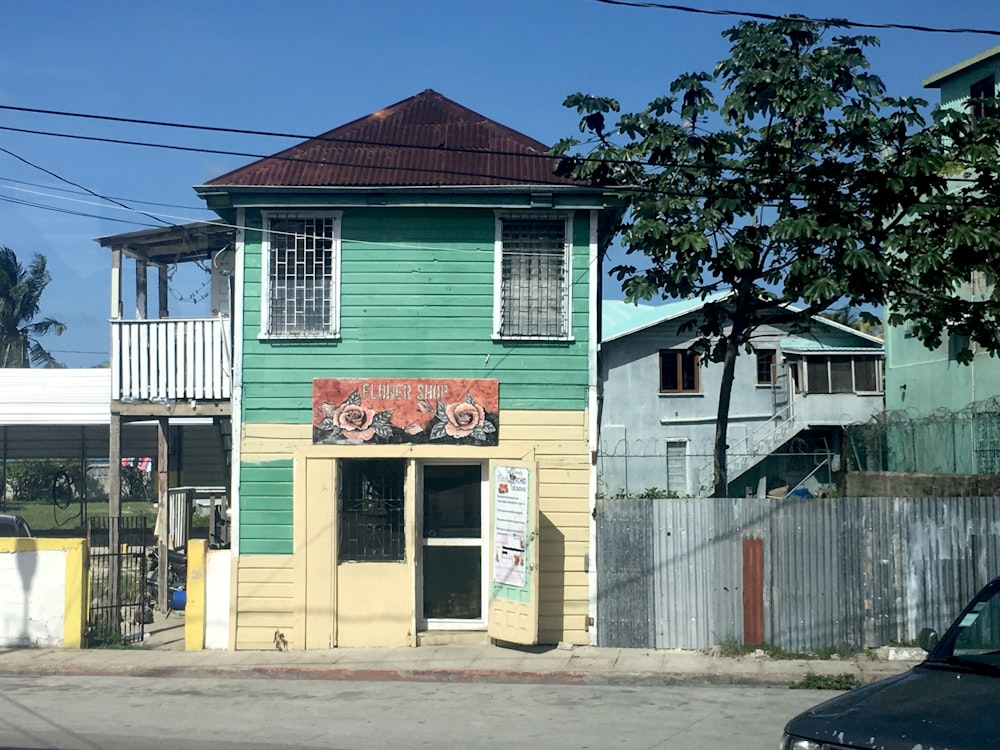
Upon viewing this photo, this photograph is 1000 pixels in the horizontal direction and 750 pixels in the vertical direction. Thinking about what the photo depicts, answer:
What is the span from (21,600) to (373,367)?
5.68 meters

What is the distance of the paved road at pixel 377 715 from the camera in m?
9.15

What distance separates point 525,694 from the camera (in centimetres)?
1141

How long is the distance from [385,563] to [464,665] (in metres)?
1.95

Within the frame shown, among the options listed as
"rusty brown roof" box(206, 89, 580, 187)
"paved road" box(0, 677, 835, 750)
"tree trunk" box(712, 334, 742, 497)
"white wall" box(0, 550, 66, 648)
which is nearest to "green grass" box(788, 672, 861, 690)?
"paved road" box(0, 677, 835, 750)

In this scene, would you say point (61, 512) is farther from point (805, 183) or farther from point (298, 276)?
point (805, 183)

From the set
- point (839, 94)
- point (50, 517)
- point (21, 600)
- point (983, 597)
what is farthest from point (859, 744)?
point (50, 517)

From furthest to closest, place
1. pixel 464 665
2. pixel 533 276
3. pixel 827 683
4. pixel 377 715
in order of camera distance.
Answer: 1. pixel 533 276
2. pixel 464 665
3. pixel 827 683
4. pixel 377 715

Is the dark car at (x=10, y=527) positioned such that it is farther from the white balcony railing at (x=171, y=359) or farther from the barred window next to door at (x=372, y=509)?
the barred window next to door at (x=372, y=509)

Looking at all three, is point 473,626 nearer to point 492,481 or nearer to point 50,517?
point 492,481

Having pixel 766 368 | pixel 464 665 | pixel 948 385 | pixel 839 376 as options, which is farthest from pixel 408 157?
pixel 766 368

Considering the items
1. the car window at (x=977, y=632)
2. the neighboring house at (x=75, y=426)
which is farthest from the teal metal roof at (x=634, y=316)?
the car window at (x=977, y=632)

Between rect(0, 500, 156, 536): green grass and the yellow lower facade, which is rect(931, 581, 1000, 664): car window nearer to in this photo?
the yellow lower facade

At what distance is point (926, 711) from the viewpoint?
525 centimetres

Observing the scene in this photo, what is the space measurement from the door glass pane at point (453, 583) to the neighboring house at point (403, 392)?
0.02 m
